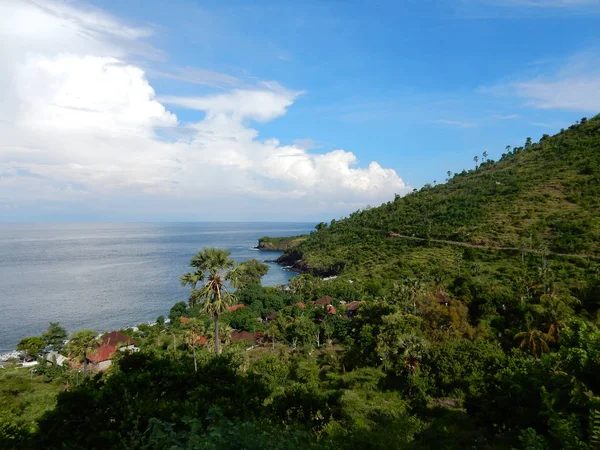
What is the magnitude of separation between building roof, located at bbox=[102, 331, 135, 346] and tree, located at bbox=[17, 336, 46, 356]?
8.60 meters

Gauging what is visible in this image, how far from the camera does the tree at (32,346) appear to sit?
46.2 m

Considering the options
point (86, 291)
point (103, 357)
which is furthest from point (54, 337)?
point (86, 291)

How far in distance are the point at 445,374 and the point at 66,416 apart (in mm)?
→ 23677

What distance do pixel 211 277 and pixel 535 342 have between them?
86.2 feet

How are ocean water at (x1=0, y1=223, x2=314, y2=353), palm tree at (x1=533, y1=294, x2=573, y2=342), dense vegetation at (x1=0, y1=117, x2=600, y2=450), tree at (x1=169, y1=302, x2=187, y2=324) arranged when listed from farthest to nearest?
ocean water at (x1=0, y1=223, x2=314, y2=353) → tree at (x1=169, y1=302, x2=187, y2=324) → palm tree at (x1=533, y1=294, x2=573, y2=342) → dense vegetation at (x1=0, y1=117, x2=600, y2=450)

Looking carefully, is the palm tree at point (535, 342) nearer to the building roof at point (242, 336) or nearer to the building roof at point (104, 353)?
the building roof at point (242, 336)

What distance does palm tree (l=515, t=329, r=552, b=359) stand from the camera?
28984 millimetres

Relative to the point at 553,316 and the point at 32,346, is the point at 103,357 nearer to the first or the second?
the point at 32,346

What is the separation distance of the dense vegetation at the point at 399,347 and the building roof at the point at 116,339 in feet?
8.32

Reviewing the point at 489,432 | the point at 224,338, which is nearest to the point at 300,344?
the point at 224,338

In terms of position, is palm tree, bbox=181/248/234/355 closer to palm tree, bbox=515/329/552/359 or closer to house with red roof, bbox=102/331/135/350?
palm tree, bbox=515/329/552/359

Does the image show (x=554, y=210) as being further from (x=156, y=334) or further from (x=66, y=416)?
(x=66, y=416)

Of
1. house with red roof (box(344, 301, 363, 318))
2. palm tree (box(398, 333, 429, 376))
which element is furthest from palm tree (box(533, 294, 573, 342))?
house with red roof (box(344, 301, 363, 318))

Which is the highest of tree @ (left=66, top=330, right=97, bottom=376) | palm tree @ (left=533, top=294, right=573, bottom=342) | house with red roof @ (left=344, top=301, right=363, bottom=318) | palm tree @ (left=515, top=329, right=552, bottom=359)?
palm tree @ (left=533, top=294, right=573, bottom=342)
